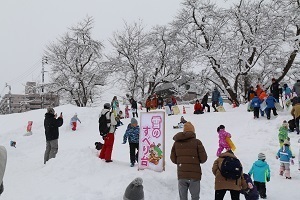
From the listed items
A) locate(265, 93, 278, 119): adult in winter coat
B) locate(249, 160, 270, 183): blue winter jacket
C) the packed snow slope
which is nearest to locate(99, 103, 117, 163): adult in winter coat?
the packed snow slope

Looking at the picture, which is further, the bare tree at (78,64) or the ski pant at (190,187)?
the bare tree at (78,64)

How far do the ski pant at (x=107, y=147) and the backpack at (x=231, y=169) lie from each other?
391 centimetres

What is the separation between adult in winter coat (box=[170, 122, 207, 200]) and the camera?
586 cm

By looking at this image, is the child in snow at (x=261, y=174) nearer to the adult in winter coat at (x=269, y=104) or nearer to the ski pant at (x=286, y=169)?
the ski pant at (x=286, y=169)

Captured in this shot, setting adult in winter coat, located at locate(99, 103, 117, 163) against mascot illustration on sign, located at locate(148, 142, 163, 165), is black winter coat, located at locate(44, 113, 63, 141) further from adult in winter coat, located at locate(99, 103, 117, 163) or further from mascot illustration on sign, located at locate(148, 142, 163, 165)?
mascot illustration on sign, located at locate(148, 142, 163, 165)

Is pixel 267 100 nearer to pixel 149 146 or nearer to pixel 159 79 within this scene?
pixel 149 146

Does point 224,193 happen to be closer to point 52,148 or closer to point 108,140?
point 108,140

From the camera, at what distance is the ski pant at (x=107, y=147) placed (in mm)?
8516

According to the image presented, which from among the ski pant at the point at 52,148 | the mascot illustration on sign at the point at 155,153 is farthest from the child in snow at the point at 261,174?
the ski pant at the point at 52,148

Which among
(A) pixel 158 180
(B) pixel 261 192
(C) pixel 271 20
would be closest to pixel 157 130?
(A) pixel 158 180

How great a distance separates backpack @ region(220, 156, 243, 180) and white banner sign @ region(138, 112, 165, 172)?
2.58 m

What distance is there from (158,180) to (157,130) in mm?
1480

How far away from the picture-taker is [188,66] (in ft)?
113

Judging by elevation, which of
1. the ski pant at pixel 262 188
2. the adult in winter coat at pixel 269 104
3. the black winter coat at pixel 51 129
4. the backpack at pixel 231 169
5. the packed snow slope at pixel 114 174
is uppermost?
the adult in winter coat at pixel 269 104
